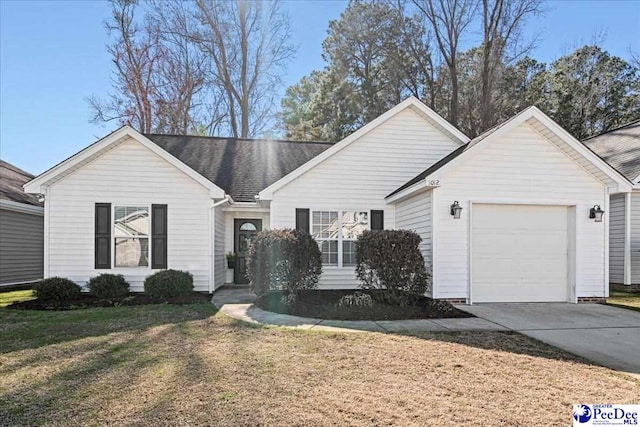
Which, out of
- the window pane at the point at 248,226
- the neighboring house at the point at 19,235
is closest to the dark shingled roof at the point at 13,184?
the neighboring house at the point at 19,235

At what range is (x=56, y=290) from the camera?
1027 centimetres

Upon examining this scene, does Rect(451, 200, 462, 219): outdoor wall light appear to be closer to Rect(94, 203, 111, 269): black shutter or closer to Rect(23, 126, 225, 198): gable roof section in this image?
Rect(23, 126, 225, 198): gable roof section

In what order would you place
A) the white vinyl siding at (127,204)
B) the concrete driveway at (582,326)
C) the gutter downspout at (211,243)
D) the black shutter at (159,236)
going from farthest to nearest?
the gutter downspout at (211,243) < the black shutter at (159,236) < the white vinyl siding at (127,204) < the concrete driveway at (582,326)

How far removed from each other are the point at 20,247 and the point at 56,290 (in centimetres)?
568

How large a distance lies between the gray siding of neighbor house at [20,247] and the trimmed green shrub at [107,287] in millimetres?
5361

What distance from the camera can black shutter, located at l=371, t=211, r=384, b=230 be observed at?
1206 cm

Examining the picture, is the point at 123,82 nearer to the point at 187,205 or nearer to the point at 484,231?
the point at 187,205

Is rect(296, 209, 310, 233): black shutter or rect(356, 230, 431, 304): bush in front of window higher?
rect(296, 209, 310, 233): black shutter

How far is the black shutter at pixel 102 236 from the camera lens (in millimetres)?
11039

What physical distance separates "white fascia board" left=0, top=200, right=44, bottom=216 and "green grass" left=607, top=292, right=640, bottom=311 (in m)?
17.4

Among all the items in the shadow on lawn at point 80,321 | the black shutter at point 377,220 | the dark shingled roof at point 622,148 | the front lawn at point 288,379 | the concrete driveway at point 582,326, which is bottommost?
the shadow on lawn at point 80,321

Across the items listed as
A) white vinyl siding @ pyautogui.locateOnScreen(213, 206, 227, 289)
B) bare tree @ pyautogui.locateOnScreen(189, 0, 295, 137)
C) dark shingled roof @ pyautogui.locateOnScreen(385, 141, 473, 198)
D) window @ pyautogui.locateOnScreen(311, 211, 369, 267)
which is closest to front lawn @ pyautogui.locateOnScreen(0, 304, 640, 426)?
dark shingled roof @ pyautogui.locateOnScreen(385, 141, 473, 198)

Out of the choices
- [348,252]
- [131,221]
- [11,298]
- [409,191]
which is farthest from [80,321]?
[409,191]

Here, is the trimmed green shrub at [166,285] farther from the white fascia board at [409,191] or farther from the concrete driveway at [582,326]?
the concrete driveway at [582,326]
